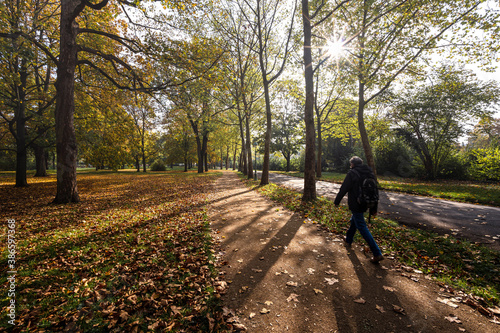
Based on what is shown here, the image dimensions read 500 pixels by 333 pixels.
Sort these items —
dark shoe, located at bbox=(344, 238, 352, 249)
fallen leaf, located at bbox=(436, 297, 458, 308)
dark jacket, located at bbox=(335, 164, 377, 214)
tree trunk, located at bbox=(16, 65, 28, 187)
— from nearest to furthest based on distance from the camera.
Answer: fallen leaf, located at bbox=(436, 297, 458, 308) < dark jacket, located at bbox=(335, 164, 377, 214) < dark shoe, located at bbox=(344, 238, 352, 249) < tree trunk, located at bbox=(16, 65, 28, 187)

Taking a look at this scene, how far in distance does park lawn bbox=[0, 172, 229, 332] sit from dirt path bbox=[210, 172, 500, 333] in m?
0.60

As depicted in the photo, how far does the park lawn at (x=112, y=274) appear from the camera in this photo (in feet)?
8.56

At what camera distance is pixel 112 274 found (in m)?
3.70

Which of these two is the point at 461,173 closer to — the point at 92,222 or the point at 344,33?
the point at 344,33

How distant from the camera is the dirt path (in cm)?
263

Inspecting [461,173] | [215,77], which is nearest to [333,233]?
[215,77]

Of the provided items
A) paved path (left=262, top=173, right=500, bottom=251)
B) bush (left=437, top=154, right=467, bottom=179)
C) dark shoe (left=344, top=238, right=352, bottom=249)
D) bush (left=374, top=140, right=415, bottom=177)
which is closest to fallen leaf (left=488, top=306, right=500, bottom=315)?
dark shoe (left=344, top=238, right=352, bottom=249)

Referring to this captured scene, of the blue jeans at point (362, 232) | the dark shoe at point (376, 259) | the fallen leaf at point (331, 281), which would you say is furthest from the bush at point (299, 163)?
the fallen leaf at point (331, 281)

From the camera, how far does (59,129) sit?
8.35m

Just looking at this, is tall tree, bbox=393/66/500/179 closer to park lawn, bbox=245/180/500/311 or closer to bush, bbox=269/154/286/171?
park lawn, bbox=245/180/500/311

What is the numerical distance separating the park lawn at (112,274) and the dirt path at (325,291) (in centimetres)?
60

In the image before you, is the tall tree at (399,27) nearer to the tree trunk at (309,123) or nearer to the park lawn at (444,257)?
the tree trunk at (309,123)

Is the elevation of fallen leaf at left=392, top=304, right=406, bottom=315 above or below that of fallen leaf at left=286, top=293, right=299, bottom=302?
above

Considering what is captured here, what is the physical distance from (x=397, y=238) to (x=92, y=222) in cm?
1005
